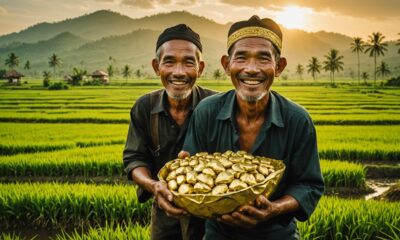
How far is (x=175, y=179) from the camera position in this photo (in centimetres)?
171

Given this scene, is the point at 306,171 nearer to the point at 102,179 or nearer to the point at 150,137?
the point at 150,137

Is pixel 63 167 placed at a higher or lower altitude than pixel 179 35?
lower

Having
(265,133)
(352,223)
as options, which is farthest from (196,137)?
(352,223)

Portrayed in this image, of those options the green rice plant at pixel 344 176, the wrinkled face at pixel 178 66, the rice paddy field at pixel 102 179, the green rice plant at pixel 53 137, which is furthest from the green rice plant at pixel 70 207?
the green rice plant at pixel 53 137

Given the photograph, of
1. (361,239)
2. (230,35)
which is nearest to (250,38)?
(230,35)

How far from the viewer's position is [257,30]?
1935mm

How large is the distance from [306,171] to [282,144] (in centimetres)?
18

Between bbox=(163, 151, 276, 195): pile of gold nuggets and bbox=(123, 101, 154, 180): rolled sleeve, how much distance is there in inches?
26.2

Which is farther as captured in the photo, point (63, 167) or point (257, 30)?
point (63, 167)

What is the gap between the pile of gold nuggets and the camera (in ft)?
5.27

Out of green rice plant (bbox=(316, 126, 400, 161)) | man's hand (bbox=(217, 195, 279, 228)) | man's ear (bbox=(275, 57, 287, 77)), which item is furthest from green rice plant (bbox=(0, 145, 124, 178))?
man's hand (bbox=(217, 195, 279, 228))

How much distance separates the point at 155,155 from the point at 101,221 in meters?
3.55

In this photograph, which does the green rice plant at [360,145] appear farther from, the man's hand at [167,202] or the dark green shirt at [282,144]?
the man's hand at [167,202]

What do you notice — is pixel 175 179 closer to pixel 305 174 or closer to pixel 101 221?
pixel 305 174
